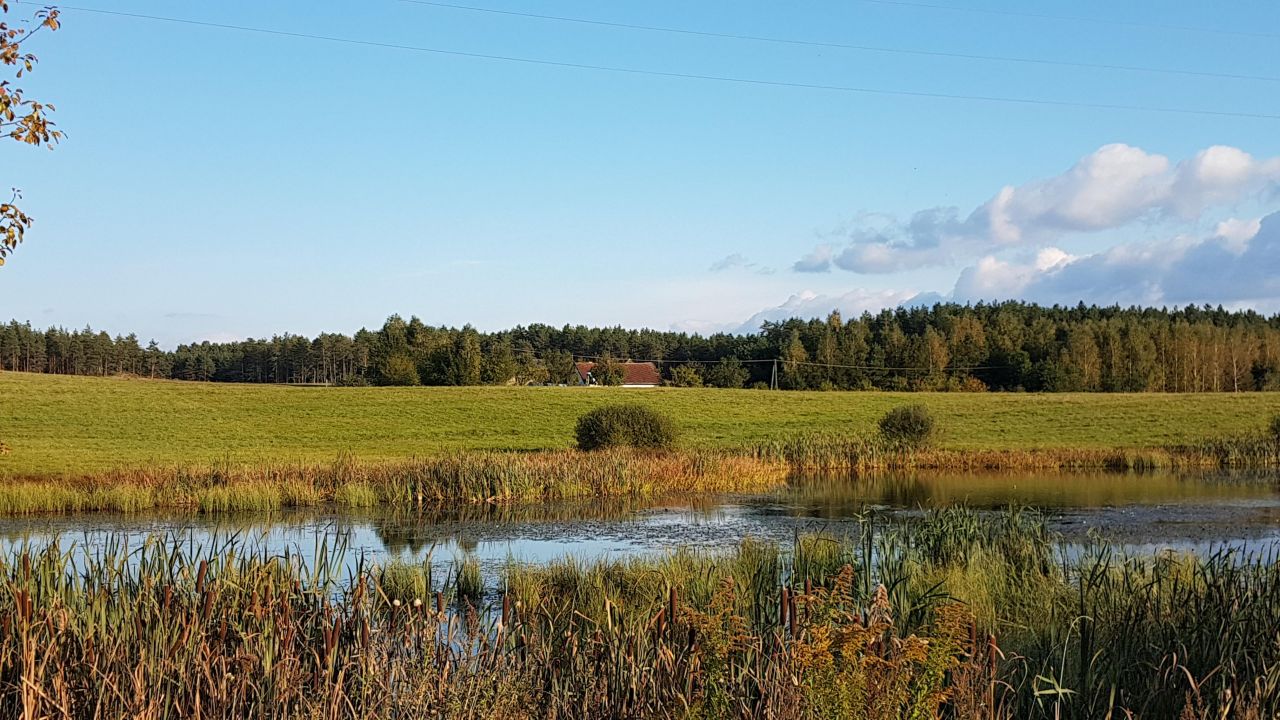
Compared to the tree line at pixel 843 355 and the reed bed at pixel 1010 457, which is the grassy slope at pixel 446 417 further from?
the tree line at pixel 843 355

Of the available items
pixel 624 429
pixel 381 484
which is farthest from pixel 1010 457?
pixel 381 484

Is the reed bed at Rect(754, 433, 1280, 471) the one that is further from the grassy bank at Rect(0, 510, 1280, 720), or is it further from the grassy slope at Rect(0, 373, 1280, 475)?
the grassy bank at Rect(0, 510, 1280, 720)

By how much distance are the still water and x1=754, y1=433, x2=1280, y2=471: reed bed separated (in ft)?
14.0

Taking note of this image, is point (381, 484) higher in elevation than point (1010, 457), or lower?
lower

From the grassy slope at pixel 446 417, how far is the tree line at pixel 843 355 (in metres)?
17.0

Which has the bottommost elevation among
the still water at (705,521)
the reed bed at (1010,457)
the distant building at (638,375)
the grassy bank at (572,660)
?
the still water at (705,521)

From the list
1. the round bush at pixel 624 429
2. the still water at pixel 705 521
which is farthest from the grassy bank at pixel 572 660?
the round bush at pixel 624 429

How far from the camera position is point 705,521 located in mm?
20641

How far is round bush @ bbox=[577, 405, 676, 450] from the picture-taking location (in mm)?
31172

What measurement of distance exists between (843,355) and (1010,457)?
6048cm

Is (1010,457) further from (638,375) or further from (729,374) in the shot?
(638,375)

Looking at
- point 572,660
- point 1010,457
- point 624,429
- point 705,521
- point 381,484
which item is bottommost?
point 705,521

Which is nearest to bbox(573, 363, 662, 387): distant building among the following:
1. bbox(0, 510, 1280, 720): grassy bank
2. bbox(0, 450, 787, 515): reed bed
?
bbox(0, 450, 787, 515): reed bed

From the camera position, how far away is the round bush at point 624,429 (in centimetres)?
3117
